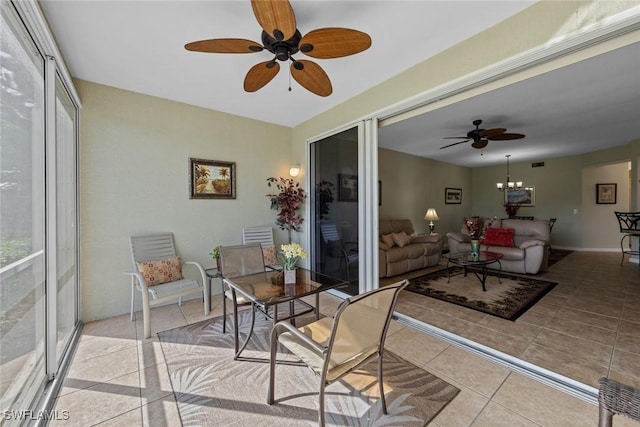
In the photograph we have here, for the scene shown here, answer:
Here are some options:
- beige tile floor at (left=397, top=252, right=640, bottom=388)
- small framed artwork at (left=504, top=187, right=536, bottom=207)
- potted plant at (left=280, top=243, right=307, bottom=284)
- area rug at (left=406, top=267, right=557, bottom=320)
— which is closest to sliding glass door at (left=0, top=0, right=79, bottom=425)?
potted plant at (left=280, top=243, right=307, bottom=284)

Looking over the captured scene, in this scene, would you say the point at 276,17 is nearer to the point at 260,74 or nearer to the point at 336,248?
the point at 260,74

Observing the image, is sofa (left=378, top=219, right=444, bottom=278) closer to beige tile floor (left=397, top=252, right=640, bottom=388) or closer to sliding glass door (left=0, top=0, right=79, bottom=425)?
beige tile floor (left=397, top=252, right=640, bottom=388)

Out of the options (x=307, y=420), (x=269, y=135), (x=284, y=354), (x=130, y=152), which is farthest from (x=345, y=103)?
(x=307, y=420)

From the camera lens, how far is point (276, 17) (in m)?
1.51

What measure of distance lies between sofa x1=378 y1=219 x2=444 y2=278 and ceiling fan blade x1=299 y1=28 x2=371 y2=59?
3288mm

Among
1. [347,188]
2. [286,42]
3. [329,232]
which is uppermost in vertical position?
[286,42]

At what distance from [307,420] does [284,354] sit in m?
0.73

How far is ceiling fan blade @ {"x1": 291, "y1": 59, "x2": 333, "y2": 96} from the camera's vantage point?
198 centimetres

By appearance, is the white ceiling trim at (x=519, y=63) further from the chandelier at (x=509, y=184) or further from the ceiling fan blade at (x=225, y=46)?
the chandelier at (x=509, y=184)

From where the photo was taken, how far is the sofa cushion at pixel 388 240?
478cm

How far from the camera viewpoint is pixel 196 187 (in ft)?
11.6

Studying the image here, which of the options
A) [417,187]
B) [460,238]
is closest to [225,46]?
[460,238]

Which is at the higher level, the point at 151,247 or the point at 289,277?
the point at 151,247

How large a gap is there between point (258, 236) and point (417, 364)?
9.03 feet
